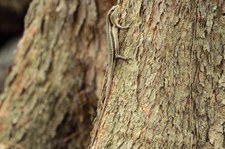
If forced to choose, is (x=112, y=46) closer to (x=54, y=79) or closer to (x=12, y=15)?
(x=54, y=79)

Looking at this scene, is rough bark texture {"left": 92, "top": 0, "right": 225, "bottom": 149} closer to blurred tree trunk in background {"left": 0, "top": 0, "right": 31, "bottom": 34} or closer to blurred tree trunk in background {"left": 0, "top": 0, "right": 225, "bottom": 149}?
blurred tree trunk in background {"left": 0, "top": 0, "right": 225, "bottom": 149}

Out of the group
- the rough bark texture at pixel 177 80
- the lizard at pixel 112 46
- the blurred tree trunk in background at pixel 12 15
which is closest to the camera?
the rough bark texture at pixel 177 80

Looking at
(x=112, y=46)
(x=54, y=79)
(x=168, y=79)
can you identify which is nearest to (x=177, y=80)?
(x=168, y=79)

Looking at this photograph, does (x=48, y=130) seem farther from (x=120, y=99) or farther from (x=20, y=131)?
(x=120, y=99)

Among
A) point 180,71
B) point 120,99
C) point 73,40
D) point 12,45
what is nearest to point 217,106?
point 180,71

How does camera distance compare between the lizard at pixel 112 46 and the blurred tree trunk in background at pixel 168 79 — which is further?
the lizard at pixel 112 46

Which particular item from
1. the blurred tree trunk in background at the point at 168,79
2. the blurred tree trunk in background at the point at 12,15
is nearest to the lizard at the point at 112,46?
the blurred tree trunk in background at the point at 168,79

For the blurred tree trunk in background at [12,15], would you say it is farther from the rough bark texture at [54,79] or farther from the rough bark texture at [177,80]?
the rough bark texture at [177,80]
